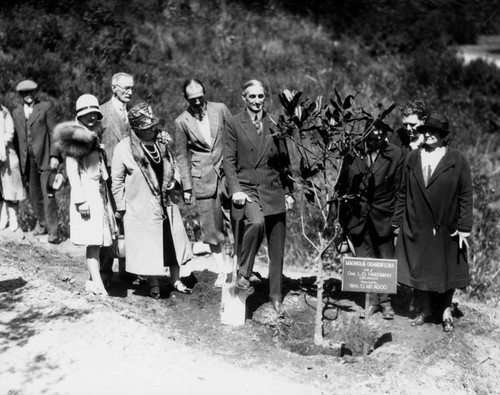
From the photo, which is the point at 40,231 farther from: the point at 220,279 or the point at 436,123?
the point at 436,123

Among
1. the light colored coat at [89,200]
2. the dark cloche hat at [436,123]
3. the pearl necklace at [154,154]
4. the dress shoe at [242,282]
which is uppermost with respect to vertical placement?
the dark cloche hat at [436,123]

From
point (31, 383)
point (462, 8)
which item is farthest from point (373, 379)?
point (462, 8)

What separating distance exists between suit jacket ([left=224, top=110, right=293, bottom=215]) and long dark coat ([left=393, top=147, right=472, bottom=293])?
1107mm

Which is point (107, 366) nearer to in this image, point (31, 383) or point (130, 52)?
point (31, 383)

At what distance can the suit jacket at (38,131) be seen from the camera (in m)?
9.36

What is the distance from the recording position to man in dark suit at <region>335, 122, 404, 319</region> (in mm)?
6426

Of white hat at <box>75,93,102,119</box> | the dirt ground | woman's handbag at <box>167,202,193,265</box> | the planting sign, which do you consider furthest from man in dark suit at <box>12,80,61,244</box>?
the planting sign

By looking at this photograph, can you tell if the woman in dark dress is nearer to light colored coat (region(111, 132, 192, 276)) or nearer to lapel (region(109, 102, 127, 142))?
light colored coat (region(111, 132, 192, 276))

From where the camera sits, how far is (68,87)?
14641 mm

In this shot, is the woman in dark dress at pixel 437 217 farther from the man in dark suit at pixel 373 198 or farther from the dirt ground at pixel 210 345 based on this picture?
the dirt ground at pixel 210 345

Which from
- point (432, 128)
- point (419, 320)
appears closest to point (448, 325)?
point (419, 320)

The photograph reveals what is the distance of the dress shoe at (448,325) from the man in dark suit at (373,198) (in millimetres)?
476

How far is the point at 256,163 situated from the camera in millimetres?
6535

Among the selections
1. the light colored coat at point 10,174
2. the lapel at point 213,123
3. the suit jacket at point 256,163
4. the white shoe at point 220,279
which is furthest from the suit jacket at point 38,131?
the suit jacket at point 256,163
